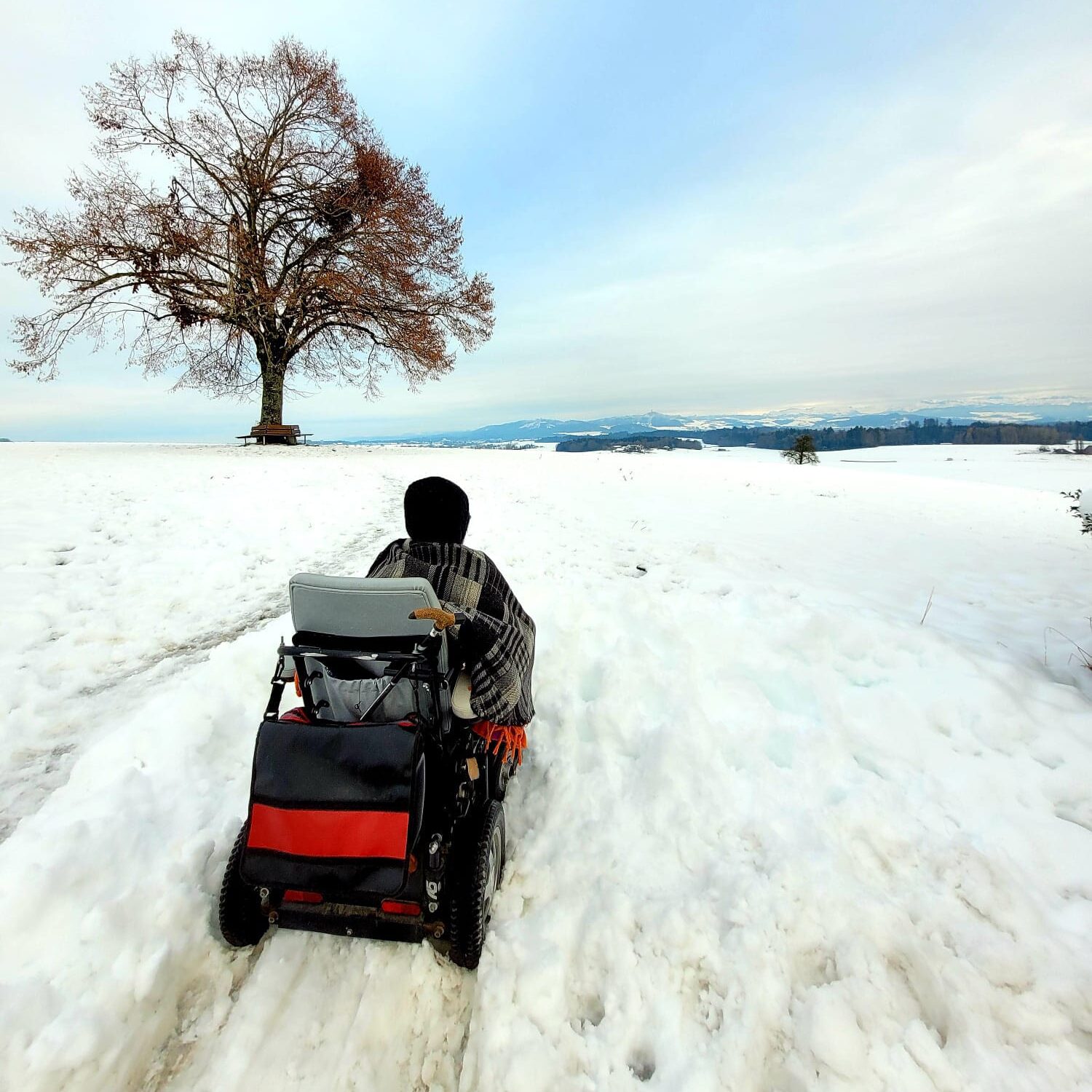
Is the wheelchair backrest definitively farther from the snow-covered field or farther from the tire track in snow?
the tire track in snow

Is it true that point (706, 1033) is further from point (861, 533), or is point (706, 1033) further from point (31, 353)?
point (31, 353)

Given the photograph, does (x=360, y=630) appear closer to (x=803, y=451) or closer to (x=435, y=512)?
(x=435, y=512)

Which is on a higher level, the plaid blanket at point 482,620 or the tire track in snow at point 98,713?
the plaid blanket at point 482,620

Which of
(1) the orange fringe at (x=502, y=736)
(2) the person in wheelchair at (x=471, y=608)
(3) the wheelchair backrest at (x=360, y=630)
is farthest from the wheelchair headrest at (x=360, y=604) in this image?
(1) the orange fringe at (x=502, y=736)

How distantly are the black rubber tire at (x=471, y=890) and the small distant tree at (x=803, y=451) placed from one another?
42.8m

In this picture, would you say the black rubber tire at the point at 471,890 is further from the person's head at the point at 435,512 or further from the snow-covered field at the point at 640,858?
the person's head at the point at 435,512

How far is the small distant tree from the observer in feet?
131

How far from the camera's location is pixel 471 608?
8.89 feet

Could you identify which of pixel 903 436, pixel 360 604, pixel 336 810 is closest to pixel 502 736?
pixel 336 810

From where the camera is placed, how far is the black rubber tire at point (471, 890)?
2174mm

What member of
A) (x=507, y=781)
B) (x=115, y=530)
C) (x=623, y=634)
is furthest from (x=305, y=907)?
(x=115, y=530)

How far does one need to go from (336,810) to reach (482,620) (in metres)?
0.97

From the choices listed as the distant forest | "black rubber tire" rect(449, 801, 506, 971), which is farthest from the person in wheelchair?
the distant forest

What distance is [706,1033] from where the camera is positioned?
78.7 inches
